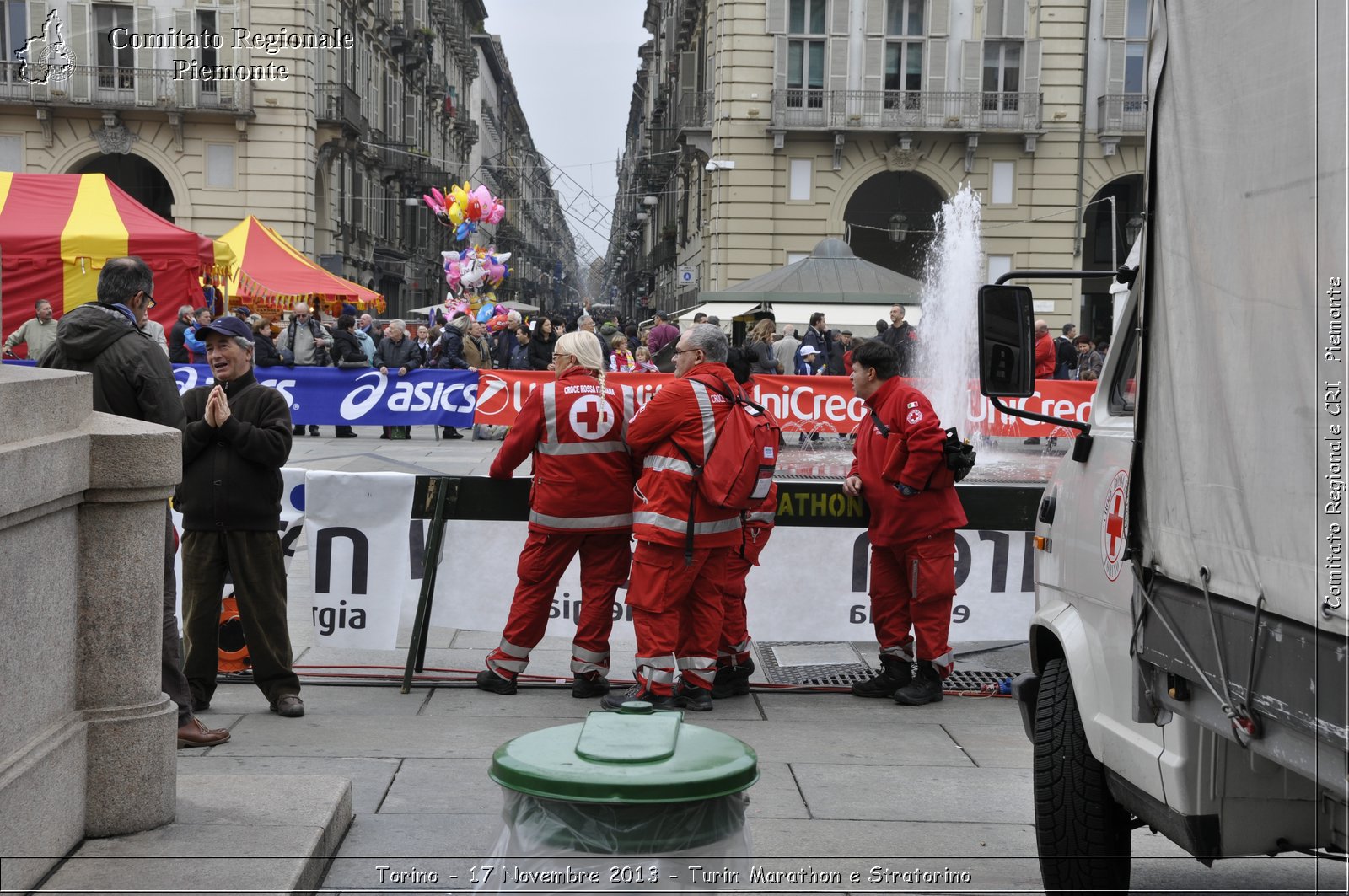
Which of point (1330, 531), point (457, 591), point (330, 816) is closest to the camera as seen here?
point (1330, 531)

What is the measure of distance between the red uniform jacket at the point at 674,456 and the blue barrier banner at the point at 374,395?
941 cm

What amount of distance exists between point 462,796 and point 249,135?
36137 mm

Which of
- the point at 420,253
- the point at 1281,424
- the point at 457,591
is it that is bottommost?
the point at 457,591

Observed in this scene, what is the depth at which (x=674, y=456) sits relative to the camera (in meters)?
6.62

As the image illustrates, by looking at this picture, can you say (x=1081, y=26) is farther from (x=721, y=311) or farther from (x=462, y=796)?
(x=462, y=796)

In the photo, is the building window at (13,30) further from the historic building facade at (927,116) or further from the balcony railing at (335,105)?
the historic building facade at (927,116)

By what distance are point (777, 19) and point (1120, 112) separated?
9.37m

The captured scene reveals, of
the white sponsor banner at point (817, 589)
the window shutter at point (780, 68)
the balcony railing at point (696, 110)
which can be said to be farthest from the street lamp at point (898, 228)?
the white sponsor banner at point (817, 589)

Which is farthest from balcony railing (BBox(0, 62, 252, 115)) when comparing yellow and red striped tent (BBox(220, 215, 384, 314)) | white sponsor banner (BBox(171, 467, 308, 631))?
white sponsor banner (BBox(171, 467, 308, 631))

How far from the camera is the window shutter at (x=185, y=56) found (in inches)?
1500

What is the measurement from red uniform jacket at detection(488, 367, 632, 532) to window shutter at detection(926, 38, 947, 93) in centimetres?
3361

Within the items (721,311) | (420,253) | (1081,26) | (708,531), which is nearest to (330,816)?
(708,531)

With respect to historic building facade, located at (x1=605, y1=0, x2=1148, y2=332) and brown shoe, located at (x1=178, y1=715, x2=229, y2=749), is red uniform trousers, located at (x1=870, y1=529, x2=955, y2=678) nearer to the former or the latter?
brown shoe, located at (x1=178, y1=715, x2=229, y2=749)

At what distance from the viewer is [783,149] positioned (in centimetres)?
3825
